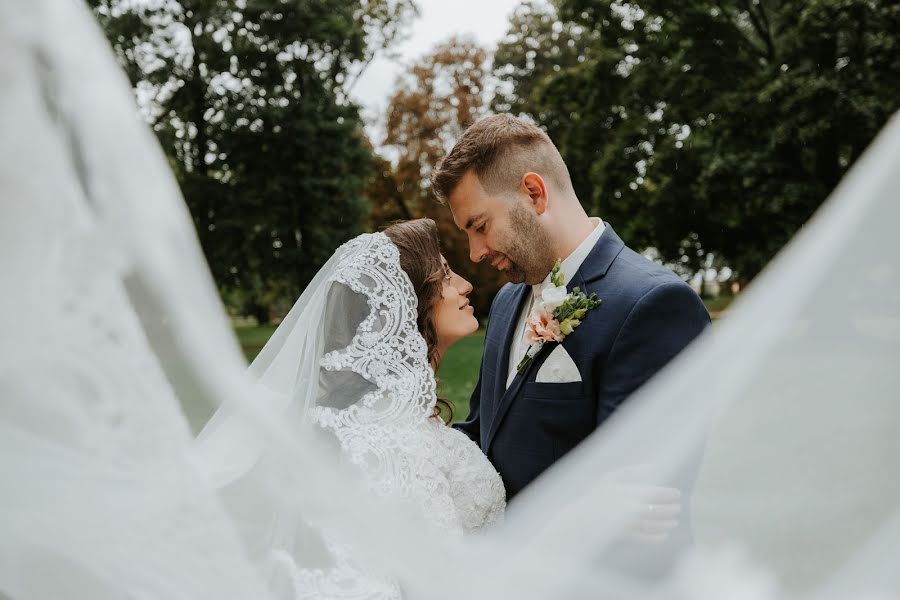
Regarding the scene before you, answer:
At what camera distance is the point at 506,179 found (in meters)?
3.16

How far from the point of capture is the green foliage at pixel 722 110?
14836mm

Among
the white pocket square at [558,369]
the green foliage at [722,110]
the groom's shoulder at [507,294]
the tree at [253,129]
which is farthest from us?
the tree at [253,129]

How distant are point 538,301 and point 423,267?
0.45m

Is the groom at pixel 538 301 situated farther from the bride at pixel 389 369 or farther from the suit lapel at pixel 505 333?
the bride at pixel 389 369

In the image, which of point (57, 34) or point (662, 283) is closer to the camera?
point (57, 34)

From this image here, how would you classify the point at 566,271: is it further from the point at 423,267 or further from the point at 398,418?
the point at 398,418

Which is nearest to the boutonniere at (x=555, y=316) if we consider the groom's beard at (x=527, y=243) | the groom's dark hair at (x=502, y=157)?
the groom's beard at (x=527, y=243)

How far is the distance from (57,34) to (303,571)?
151 centimetres

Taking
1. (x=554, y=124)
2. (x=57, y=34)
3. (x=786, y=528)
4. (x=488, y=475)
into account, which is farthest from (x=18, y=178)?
(x=554, y=124)

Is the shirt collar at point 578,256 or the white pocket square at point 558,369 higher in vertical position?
the shirt collar at point 578,256

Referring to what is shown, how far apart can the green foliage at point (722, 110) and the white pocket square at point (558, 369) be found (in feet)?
44.3

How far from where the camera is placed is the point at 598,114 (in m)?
19.5

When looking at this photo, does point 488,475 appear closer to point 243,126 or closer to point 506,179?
point 506,179

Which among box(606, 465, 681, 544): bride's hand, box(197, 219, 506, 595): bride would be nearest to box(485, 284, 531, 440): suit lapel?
box(197, 219, 506, 595): bride
